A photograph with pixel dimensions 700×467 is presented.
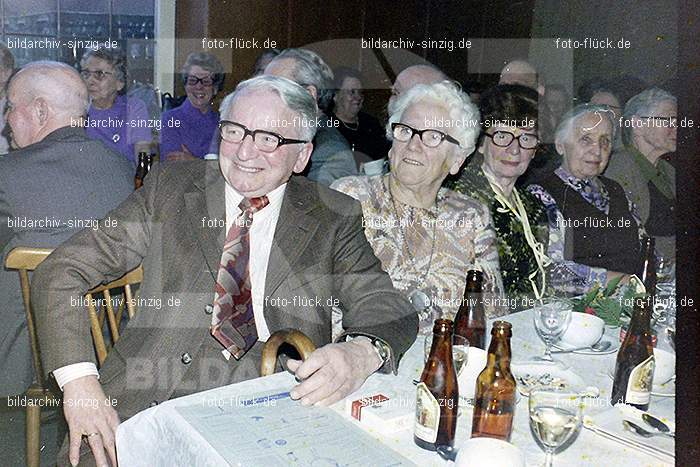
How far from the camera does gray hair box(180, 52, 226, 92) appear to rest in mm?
3498

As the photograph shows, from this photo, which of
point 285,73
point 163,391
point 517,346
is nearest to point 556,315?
point 517,346

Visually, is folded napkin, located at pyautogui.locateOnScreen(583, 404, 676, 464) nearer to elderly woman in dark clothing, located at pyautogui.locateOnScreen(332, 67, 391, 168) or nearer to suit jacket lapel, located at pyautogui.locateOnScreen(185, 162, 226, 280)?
suit jacket lapel, located at pyautogui.locateOnScreen(185, 162, 226, 280)

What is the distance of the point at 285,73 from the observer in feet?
8.49

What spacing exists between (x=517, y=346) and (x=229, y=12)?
2681 millimetres

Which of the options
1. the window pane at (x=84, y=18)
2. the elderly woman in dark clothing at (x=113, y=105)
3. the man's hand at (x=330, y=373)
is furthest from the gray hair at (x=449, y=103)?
the window pane at (x=84, y=18)

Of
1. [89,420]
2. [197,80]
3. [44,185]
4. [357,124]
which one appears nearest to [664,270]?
[89,420]

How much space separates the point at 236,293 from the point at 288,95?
0.46 m

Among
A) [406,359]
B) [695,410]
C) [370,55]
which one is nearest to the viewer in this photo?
[695,410]

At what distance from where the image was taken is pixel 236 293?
1.65 meters

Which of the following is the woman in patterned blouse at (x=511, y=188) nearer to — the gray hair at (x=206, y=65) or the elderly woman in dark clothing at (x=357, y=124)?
the elderly woman in dark clothing at (x=357, y=124)

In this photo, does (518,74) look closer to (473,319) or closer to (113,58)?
(113,58)

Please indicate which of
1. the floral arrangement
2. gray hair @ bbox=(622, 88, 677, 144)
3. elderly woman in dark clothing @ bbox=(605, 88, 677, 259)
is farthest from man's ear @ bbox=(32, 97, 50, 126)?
gray hair @ bbox=(622, 88, 677, 144)

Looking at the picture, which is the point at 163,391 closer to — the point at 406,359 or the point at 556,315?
the point at 406,359

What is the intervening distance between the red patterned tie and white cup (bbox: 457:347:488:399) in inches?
22.3
